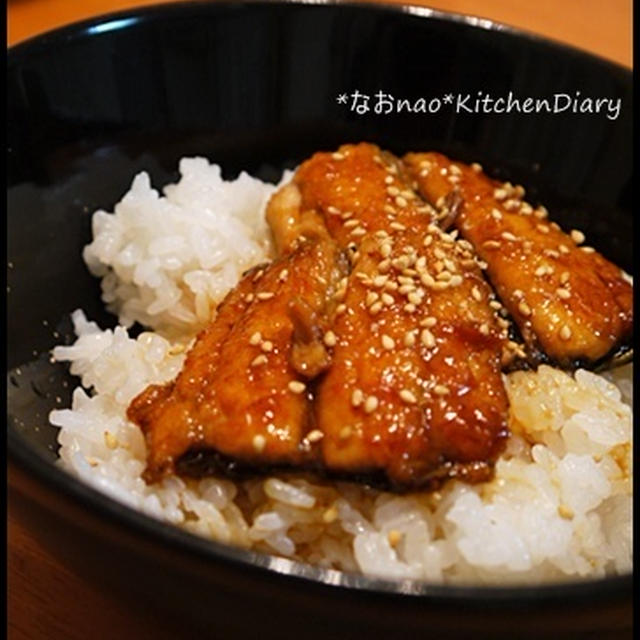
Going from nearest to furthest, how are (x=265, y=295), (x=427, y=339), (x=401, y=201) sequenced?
(x=427, y=339) < (x=265, y=295) < (x=401, y=201)

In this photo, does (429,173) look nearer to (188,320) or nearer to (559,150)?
(559,150)

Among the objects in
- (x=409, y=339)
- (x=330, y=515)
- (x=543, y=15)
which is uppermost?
(x=543, y=15)

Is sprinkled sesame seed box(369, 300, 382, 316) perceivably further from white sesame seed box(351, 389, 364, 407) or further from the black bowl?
the black bowl

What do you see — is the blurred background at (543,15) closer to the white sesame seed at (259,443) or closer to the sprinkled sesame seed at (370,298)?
the sprinkled sesame seed at (370,298)

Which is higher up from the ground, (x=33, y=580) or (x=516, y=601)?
(x=516, y=601)

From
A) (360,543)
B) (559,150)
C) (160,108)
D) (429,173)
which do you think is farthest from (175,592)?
(559,150)

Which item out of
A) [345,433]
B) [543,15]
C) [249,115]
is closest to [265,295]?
[345,433]

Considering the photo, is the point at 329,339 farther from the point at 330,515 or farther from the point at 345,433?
the point at 330,515
